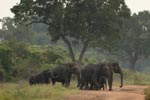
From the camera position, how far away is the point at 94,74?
88.9 feet

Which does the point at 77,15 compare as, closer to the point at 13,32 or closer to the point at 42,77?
the point at 42,77

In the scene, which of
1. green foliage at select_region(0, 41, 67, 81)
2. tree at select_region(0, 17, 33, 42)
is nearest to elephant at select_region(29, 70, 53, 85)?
green foliage at select_region(0, 41, 67, 81)

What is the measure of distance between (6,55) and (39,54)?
5030mm

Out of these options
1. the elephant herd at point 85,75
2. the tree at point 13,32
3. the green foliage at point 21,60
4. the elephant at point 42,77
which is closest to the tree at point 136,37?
the tree at point 13,32

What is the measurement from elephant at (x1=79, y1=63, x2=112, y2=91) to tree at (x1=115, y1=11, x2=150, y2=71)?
35.7m

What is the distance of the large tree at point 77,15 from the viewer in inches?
1714

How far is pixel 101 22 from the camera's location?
44188 millimetres

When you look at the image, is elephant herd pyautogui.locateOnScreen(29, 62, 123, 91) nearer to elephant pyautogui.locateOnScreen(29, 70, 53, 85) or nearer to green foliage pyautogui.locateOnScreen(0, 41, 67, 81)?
elephant pyautogui.locateOnScreen(29, 70, 53, 85)

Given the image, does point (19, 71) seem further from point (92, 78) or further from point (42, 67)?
point (92, 78)

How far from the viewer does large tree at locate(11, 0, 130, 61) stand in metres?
43.5

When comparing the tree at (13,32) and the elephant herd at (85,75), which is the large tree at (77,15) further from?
the tree at (13,32)

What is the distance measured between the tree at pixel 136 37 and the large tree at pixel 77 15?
18.4 metres

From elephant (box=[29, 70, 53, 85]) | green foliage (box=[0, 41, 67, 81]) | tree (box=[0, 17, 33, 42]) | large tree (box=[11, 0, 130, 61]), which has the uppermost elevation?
tree (box=[0, 17, 33, 42])

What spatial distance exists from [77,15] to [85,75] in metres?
17.2
